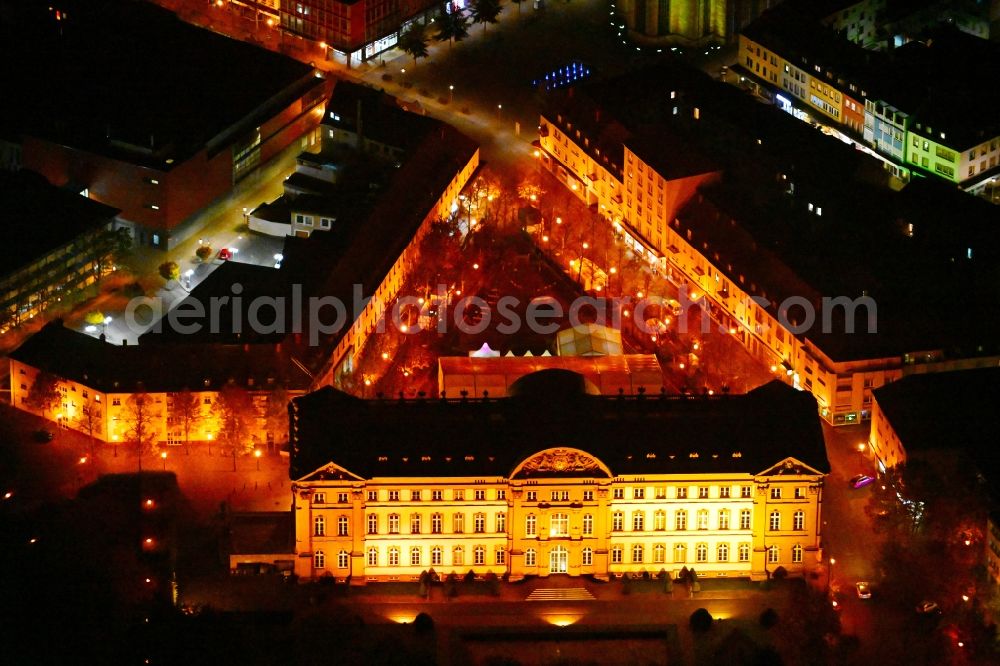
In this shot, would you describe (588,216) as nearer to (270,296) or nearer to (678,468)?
(270,296)

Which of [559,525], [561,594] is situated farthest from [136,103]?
[561,594]

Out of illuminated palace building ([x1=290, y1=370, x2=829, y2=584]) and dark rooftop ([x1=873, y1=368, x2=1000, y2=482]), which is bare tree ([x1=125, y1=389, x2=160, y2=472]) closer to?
illuminated palace building ([x1=290, y1=370, x2=829, y2=584])

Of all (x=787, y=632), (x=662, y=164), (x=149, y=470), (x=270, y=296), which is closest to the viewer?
(x=787, y=632)

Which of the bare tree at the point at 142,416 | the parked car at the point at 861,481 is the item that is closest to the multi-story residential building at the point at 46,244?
the bare tree at the point at 142,416

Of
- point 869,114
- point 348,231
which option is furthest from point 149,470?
point 869,114

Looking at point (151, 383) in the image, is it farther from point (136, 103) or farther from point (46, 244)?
point (136, 103)

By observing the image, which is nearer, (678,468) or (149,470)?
(678,468)

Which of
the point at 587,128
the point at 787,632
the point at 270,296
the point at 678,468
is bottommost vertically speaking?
the point at 787,632
